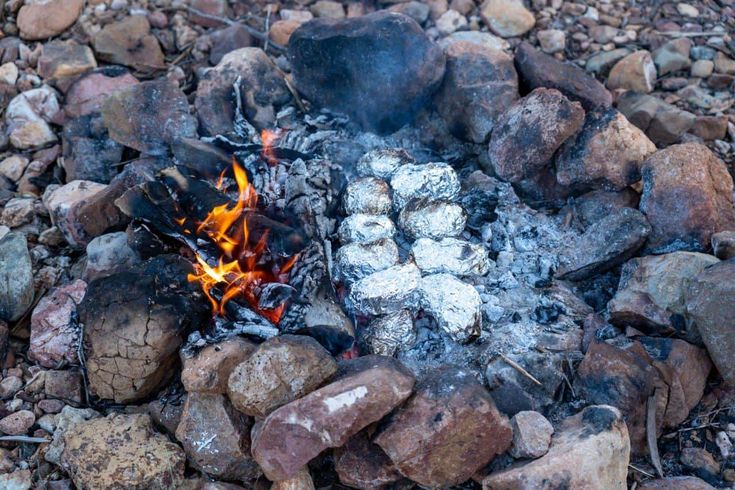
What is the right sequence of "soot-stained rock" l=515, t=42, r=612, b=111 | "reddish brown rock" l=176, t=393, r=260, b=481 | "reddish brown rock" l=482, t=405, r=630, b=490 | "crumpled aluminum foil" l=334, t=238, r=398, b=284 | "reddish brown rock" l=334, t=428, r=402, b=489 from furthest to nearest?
"soot-stained rock" l=515, t=42, r=612, b=111
"crumpled aluminum foil" l=334, t=238, r=398, b=284
"reddish brown rock" l=176, t=393, r=260, b=481
"reddish brown rock" l=334, t=428, r=402, b=489
"reddish brown rock" l=482, t=405, r=630, b=490

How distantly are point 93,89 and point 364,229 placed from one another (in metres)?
2.37

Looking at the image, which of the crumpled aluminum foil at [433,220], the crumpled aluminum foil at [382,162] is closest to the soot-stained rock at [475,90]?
the crumpled aluminum foil at [382,162]

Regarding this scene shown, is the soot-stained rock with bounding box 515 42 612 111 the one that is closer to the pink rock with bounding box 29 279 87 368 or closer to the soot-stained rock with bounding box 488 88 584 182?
the soot-stained rock with bounding box 488 88 584 182

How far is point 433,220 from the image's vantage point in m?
3.78

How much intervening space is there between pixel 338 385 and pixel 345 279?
936 mm

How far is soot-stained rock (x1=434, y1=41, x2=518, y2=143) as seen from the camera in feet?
14.0

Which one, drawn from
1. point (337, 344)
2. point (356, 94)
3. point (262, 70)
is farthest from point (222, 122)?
point (337, 344)

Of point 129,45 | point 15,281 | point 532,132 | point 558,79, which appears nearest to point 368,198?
point 532,132

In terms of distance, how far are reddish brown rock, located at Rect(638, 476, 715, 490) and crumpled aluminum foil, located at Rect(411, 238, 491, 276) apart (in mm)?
1315

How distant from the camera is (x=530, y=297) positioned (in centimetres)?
367

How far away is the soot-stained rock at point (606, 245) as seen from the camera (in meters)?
3.64

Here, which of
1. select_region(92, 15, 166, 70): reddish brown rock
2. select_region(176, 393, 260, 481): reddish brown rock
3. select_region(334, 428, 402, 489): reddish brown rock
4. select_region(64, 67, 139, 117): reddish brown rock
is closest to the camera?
select_region(334, 428, 402, 489): reddish brown rock

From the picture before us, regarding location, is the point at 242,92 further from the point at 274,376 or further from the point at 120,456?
the point at 120,456

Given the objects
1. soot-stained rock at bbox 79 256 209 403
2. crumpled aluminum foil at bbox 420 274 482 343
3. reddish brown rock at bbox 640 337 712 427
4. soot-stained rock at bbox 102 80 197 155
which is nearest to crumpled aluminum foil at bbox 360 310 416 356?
crumpled aluminum foil at bbox 420 274 482 343
